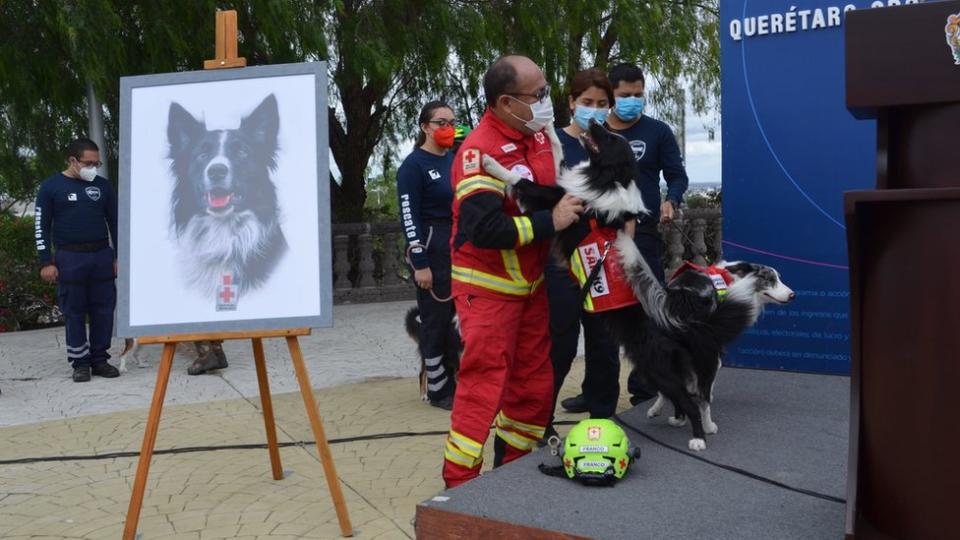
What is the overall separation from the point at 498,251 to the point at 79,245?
5014 mm

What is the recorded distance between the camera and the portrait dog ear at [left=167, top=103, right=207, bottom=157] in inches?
170

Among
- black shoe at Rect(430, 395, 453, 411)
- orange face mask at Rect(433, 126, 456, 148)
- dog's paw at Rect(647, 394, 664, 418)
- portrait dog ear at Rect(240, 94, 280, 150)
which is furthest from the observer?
black shoe at Rect(430, 395, 453, 411)

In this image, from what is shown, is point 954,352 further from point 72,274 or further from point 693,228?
point 693,228

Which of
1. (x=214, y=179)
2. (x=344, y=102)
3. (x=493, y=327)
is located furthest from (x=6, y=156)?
(x=493, y=327)

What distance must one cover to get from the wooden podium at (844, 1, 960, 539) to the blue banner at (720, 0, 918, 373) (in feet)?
10.7

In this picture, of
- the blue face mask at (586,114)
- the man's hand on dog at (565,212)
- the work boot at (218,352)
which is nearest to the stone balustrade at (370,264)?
the work boot at (218,352)

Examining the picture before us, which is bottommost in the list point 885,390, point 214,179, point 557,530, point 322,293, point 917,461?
point 557,530

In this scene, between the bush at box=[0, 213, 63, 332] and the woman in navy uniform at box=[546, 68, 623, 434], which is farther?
the bush at box=[0, 213, 63, 332]

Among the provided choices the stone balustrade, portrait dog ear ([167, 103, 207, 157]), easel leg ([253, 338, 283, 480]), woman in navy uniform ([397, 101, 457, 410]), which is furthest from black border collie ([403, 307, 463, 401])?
the stone balustrade

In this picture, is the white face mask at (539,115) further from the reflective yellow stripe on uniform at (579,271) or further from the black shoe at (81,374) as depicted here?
the black shoe at (81,374)

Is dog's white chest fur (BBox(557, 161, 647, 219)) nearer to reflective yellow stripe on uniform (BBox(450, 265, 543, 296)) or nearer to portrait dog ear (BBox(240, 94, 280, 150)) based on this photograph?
reflective yellow stripe on uniform (BBox(450, 265, 543, 296))

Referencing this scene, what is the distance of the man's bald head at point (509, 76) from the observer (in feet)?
12.2

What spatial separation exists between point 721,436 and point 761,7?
3.01m

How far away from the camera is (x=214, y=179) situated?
14.0ft
